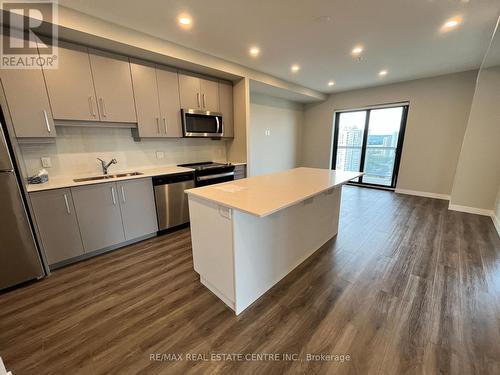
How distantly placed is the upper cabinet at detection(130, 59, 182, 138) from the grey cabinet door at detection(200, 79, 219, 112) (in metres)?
0.46

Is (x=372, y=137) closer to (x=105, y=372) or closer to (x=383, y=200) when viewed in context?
(x=383, y=200)

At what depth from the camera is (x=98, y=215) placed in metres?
2.36

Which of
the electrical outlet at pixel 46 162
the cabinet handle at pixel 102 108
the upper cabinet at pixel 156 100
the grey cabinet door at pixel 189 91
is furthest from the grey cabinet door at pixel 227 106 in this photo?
the electrical outlet at pixel 46 162

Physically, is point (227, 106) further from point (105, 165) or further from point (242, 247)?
point (242, 247)

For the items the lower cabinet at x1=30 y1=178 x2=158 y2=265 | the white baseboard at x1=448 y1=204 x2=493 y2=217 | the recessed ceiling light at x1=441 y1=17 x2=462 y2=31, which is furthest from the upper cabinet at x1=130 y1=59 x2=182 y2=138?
the white baseboard at x1=448 y1=204 x2=493 y2=217

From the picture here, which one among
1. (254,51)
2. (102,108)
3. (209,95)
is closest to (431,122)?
(254,51)

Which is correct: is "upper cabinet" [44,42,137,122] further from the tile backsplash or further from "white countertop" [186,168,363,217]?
"white countertop" [186,168,363,217]

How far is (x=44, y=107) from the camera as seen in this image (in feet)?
7.00

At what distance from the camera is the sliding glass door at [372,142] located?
506 centimetres

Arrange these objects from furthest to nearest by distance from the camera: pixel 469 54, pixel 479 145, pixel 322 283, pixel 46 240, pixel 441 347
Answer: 1. pixel 479 145
2. pixel 469 54
3. pixel 46 240
4. pixel 322 283
5. pixel 441 347

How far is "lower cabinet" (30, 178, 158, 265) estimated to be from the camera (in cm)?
206

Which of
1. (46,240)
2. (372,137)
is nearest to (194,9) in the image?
(46,240)

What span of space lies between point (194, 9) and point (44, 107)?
1888mm

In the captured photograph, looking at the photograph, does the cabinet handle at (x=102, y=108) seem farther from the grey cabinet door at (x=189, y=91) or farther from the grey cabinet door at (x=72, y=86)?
the grey cabinet door at (x=189, y=91)
